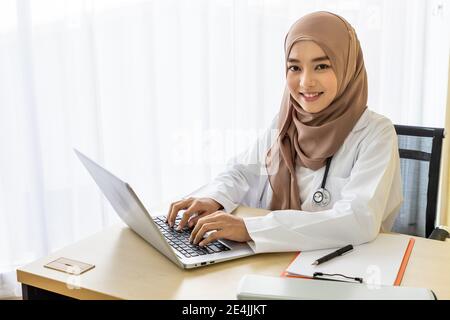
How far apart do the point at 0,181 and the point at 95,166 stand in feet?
4.14

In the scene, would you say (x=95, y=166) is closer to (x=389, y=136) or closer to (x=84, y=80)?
(x=389, y=136)

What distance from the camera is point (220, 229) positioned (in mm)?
1233

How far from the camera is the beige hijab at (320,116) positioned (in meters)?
1.50

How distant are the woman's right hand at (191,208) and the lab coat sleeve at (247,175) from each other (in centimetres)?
13

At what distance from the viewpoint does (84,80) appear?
2301mm

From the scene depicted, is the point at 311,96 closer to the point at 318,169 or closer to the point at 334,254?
the point at 318,169

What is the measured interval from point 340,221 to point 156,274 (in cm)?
46

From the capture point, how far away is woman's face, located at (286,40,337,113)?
1.49 metres

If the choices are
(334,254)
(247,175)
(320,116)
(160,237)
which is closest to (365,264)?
(334,254)

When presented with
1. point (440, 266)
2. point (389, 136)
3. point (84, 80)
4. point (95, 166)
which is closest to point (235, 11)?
point (84, 80)

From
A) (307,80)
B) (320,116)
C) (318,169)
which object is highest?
(307,80)

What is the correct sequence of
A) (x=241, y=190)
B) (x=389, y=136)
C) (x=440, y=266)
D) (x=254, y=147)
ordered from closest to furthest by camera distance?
(x=440, y=266)
(x=389, y=136)
(x=241, y=190)
(x=254, y=147)

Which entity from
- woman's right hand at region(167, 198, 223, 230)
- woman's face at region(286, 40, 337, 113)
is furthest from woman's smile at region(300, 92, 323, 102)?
Answer: woman's right hand at region(167, 198, 223, 230)

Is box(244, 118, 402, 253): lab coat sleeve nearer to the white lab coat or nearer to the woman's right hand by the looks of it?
the white lab coat
